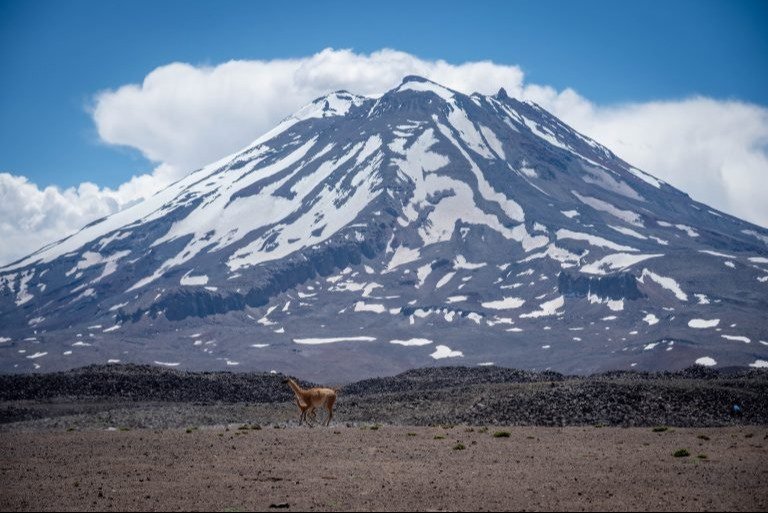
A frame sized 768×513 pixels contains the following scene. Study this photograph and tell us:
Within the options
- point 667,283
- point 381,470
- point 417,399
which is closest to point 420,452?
point 381,470

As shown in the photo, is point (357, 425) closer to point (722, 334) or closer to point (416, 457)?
point (416, 457)

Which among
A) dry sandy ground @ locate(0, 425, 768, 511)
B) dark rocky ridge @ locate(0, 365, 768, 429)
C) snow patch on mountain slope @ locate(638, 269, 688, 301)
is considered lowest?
dry sandy ground @ locate(0, 425, 768, 511)

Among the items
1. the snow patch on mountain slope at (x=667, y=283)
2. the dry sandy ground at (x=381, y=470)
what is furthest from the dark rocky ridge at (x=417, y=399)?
the snow patch on mountain slope at (x=667, y=283)

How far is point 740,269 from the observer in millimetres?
197125

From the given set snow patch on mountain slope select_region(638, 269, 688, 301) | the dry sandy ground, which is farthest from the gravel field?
snow patch on mountain slope select_region(638, 269, 688, 301)

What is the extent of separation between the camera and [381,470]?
21359 mm

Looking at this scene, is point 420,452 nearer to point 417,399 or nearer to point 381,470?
point 381,470

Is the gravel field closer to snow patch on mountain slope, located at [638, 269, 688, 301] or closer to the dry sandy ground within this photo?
the dry sandy ground

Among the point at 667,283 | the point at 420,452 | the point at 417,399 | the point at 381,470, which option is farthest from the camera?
the point at 667,283

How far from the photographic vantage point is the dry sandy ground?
17750 millimetres

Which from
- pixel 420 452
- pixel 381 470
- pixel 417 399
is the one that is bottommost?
pixel 381 470

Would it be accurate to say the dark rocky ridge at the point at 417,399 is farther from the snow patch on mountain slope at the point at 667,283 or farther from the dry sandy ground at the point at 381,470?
the snow patch on mountain slope at the point at 667,283

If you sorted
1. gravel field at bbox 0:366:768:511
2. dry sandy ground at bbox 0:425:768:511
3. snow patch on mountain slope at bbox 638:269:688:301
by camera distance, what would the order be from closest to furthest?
1. dry sandy ground at bbox 0:425:768:511
2. gravel field at bbox 0:366:768:511
3. snow patch on mountain slope at bbox 638:269:688:301

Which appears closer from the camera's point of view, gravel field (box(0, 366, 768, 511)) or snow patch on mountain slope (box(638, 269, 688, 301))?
gravel field (box(0, 366, 768, 511))
